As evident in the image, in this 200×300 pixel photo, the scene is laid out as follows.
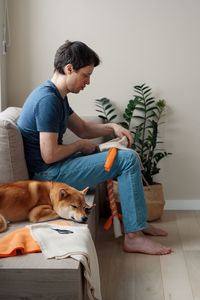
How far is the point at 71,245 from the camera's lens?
1.58 meters

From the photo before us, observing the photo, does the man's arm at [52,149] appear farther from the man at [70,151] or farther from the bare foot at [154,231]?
the bare foot at [154,231]

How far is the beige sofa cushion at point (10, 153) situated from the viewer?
6.72 feet

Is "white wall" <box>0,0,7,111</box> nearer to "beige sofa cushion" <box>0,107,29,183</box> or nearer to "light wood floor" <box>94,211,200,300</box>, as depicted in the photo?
"beige sofa cushion" <box>0,107,29,183</box>

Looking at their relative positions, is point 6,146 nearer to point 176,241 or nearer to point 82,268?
point 82,268

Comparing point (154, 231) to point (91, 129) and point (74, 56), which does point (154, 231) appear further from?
point (74, 56)

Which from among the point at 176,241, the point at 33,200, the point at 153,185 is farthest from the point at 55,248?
the point at 153,185

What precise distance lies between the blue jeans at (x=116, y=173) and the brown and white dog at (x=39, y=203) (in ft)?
0.88

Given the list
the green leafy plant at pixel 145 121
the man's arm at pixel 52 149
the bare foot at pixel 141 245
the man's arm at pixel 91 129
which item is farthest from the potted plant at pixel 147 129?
the man's arm at pixel 52 149

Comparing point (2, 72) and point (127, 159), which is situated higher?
point (2, 72)

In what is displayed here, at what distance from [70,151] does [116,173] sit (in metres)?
0.29

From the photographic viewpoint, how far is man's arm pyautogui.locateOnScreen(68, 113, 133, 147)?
2645 millimetres

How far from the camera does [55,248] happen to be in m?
1.56

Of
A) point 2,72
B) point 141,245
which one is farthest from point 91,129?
point 2,72

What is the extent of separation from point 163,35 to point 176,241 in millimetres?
1539
